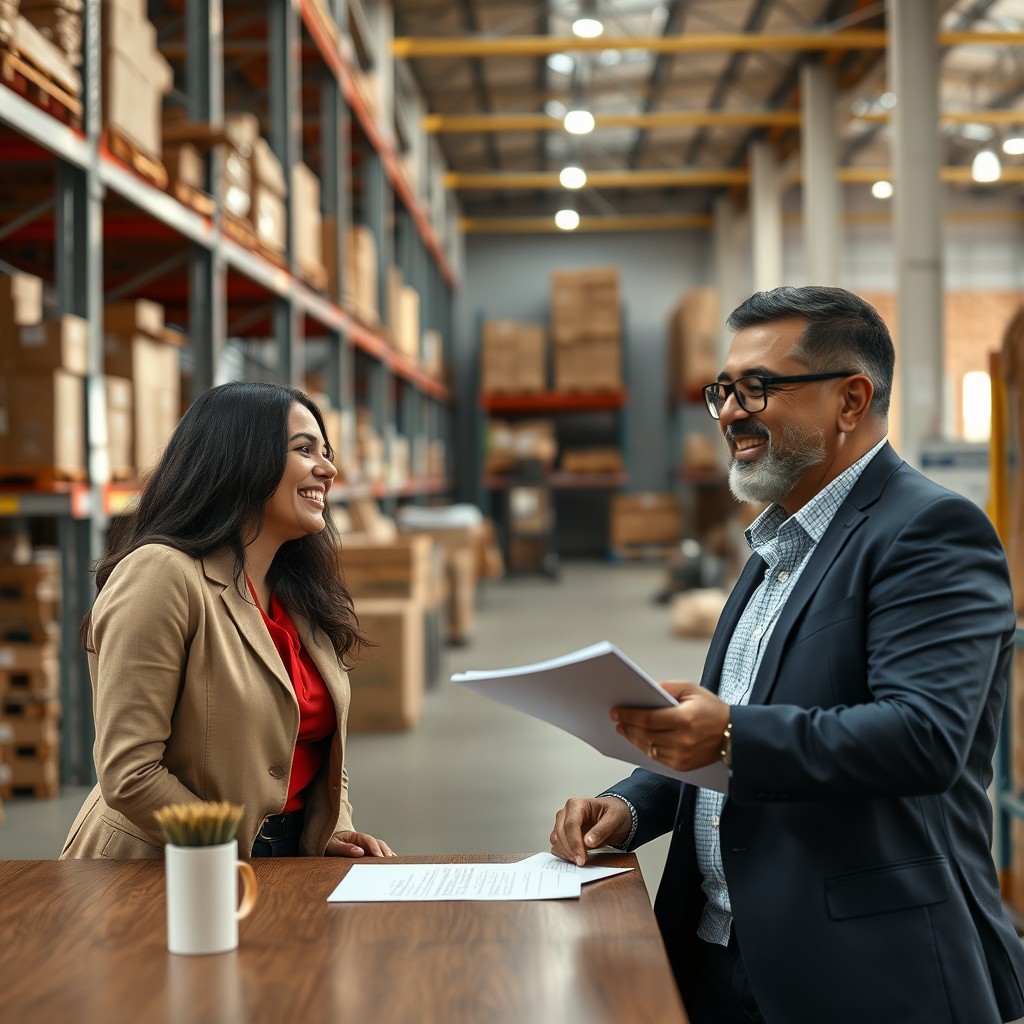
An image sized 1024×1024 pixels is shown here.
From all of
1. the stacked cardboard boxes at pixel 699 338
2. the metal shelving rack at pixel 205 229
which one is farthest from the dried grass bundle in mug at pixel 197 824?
the stacked cardboard boxes at pixel 699 338

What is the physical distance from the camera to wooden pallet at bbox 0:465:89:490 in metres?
4.51

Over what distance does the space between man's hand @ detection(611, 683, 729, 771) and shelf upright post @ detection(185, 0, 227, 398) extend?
4754 mm

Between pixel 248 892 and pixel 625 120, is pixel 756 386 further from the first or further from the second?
pixel 625 120

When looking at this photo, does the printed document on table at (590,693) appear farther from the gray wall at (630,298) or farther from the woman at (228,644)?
the gray wall at (630,298)

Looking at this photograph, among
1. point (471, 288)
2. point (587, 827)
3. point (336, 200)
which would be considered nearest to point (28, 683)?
point (587, 827)

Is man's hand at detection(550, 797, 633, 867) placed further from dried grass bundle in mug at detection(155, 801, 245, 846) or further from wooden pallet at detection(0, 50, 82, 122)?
wooden pallet at detection(0, 50, 82, 122)

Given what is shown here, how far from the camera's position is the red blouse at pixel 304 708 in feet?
7.35

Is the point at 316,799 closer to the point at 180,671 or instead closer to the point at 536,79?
the point at 180,671

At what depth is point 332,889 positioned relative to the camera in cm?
168

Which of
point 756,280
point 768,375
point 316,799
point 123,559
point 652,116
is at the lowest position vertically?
point 316,799

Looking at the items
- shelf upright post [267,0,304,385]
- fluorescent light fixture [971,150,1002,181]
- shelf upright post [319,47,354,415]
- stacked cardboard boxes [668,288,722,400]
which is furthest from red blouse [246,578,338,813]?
stacked cardboard boxes [668,288,722,400]

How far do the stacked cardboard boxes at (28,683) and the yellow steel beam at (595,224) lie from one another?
53.0ft

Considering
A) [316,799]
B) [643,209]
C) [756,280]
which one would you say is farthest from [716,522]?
[316,799]

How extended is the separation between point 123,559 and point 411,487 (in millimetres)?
11121
